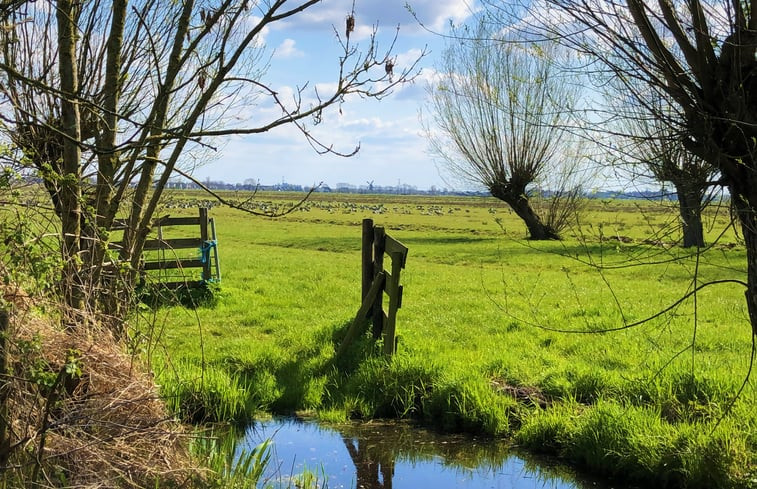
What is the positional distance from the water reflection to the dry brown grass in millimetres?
1206

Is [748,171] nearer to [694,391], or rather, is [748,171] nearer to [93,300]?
[694,391]

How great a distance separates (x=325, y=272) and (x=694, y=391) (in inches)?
484

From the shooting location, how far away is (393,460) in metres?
5.99

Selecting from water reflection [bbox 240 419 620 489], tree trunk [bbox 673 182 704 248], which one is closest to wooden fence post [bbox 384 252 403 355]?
water reflection [bbox 240 419 620 489]

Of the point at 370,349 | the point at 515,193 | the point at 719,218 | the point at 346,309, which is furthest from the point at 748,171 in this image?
the point at 515,193

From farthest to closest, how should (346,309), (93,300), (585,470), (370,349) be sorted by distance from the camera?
(346,309) < (370,349) < (585,470) < (93,300)

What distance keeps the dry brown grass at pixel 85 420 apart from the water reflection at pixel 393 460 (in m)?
1.21

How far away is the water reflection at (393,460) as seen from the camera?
219 inches

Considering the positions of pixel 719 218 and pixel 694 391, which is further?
pixel 694 391

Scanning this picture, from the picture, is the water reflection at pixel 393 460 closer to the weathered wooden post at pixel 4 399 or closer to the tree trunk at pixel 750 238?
the weathered wooden post at pixel 4 399

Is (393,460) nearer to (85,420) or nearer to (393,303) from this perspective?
(393,303)

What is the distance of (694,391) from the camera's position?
6473 millimetres

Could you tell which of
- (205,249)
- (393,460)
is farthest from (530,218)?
(393,460)

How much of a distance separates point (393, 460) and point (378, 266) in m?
3.33
